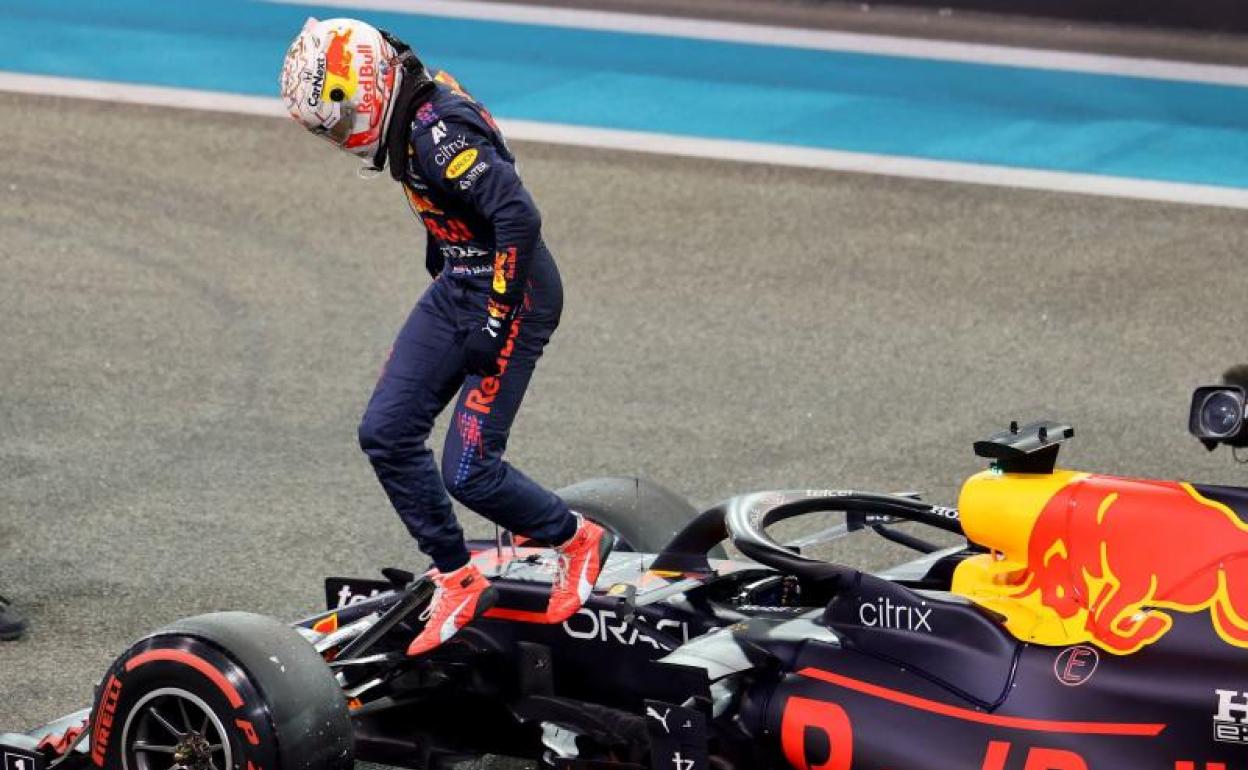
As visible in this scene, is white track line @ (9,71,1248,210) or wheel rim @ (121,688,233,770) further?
white track line @ (9,71,1248,210)

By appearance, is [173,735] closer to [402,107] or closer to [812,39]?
[402,107]

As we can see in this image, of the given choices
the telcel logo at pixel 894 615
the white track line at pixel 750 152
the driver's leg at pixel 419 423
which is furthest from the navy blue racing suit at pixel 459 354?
the white track line at pixel 750 152

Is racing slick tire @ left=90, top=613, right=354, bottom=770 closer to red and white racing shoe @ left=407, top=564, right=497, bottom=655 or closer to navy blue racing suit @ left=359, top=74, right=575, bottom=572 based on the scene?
red and white racing shoe @ left=407, top=564, right=497, bottom=655

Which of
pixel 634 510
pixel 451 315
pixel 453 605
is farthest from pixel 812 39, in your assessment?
pixel 453 605

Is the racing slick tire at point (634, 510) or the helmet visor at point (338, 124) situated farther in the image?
the racing slick tire at point (634, 510)

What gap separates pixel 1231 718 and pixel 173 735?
2564 mm

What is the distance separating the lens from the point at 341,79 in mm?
5660

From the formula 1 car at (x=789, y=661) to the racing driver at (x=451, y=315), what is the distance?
128 millimetres

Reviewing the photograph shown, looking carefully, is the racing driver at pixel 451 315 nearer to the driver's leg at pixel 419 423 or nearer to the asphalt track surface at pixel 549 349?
the driver's leg at pixel 419 423

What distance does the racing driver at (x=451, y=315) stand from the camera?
223 inches

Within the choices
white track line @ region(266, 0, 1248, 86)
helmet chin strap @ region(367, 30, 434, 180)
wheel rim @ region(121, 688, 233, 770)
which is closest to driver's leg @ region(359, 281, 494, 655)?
helmet chin strap @ region(367, 30, 434, 180)

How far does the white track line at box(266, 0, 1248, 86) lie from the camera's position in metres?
13.4

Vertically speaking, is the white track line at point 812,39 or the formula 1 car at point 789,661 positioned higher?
the white track line at point 812,39

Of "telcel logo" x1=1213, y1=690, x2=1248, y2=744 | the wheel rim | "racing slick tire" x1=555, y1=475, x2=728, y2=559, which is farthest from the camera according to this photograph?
"racing slick tire" x1=555, y1=475, x2=728, y2=559
